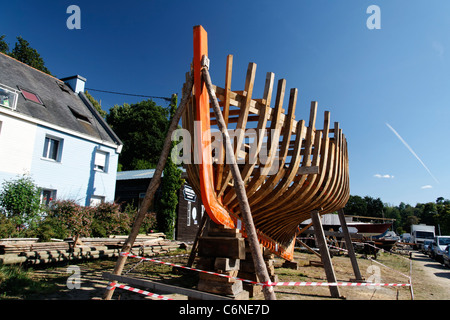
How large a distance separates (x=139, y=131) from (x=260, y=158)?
27.5 meters

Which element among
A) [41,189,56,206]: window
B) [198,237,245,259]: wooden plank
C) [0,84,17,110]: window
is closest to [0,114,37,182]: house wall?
[0,84,17,110]: window

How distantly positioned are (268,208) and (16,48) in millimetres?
29099

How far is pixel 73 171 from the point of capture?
11703mm

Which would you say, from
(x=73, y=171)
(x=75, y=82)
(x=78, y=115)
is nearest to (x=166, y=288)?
(x=73, y=171)

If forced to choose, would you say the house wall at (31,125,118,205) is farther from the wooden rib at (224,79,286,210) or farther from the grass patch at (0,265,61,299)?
the wooden rib at (224,79,286,210)

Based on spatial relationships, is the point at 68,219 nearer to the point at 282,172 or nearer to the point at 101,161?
the point at 101,161

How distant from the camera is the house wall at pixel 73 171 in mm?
10461

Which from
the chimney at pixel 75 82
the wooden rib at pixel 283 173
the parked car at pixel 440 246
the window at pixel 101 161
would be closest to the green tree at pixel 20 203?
the window at pixel 101 161

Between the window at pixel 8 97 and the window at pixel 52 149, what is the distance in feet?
6.19

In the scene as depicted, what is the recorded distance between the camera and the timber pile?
5625mm

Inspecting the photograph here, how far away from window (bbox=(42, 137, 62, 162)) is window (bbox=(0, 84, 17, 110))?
6.19 ft

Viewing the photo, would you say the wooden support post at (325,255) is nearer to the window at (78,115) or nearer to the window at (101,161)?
the window at (101,161)

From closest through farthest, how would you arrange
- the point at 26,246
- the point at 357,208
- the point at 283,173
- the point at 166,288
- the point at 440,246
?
the point at 166,288
the point at 283,173
the point at 26,246
the point at 440,246
the point at 357,208

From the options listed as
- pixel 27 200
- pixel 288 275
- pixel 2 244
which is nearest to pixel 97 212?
pixel 27 200
